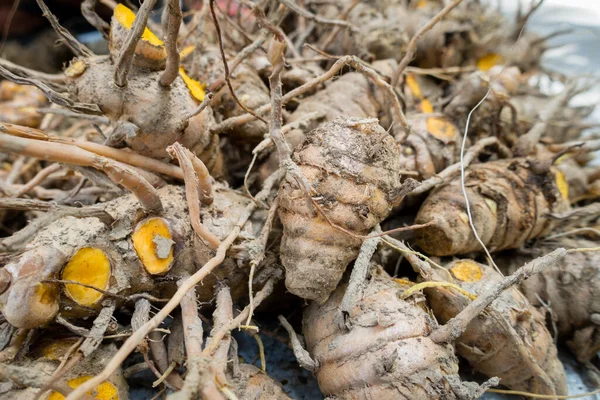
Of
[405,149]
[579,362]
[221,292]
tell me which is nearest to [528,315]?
[579,362]

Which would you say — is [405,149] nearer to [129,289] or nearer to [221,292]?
[221,292]

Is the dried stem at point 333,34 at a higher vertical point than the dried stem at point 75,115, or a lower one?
higher

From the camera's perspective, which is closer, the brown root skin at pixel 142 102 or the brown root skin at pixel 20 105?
the brown root skin at pixel 142 102

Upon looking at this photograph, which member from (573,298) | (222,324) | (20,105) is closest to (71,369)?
(222,324)

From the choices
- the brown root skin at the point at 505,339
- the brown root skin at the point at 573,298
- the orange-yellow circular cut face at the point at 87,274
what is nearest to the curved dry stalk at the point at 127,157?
the orange-yellow circular cut face at the point at 87,274

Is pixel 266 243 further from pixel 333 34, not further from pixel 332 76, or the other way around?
pixel 333 34

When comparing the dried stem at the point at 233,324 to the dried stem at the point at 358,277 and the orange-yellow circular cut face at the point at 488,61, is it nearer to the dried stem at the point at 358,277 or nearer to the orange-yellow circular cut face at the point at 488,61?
the dried stem at the point at 358,277
